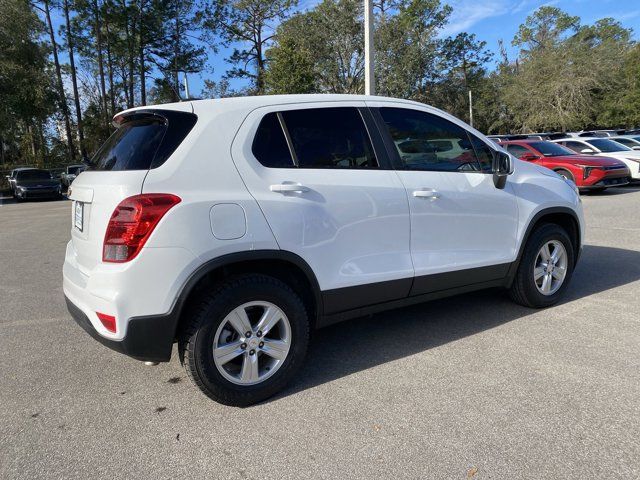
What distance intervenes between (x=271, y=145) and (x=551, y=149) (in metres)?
13.1

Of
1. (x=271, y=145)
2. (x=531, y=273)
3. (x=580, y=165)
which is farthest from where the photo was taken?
(x=580, y=165)

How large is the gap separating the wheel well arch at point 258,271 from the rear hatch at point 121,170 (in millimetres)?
550

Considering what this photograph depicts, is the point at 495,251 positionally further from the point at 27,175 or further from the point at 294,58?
the point at 294,58

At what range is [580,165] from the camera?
509 inches

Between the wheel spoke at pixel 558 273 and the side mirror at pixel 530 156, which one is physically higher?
the side mirror at pixel 530 156

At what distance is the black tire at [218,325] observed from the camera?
2865mm

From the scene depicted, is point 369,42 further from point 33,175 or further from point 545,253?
point 33,175

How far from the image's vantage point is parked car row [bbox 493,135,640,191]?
12.8 meters

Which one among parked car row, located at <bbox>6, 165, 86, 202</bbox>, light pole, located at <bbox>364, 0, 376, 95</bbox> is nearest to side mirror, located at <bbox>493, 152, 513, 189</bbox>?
light pole, located at <bbox>364, 0, 376, 95</bbox>

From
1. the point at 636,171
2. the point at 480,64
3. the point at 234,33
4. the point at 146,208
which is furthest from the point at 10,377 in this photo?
the point at 480,64

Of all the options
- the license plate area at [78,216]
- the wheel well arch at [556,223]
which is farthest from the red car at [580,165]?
the license plate area at [78,216]

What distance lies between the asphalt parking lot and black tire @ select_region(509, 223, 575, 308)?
0.42ft

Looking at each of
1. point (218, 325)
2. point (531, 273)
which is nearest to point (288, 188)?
point (218, 325)

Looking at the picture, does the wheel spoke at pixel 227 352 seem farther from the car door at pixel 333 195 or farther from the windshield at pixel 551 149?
the windshield at pixel 551 149
